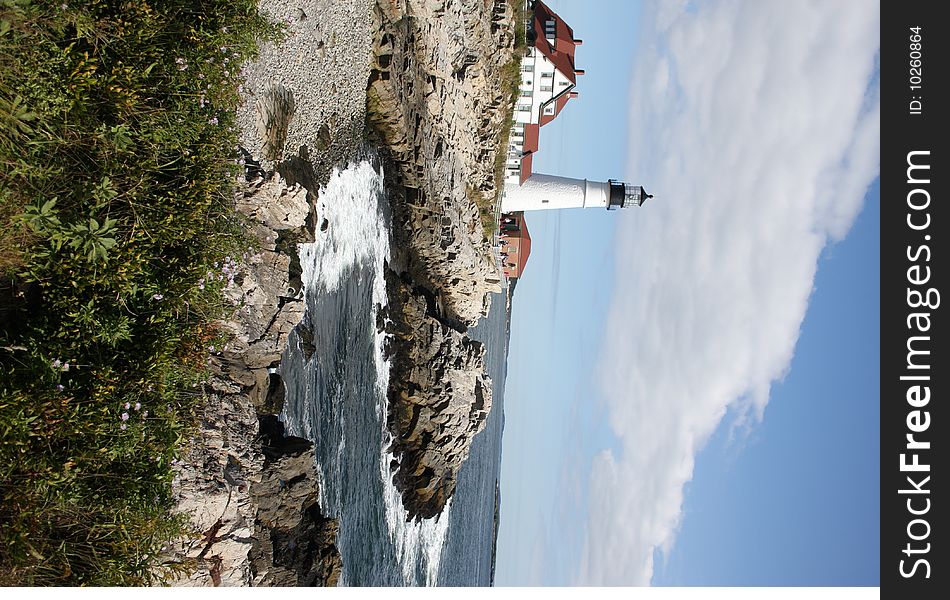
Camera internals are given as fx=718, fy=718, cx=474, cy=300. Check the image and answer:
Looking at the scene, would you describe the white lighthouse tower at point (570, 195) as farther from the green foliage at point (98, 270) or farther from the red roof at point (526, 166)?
the green foliage at point (98, 270)

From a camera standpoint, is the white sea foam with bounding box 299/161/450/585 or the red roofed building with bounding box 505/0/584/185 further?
the red roofed building with bounding box 505/0/584/185

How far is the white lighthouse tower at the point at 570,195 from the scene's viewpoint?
131 ft

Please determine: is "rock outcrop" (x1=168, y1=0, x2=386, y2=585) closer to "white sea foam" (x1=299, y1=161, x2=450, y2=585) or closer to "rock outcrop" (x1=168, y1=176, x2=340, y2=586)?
"rock outcrop" (x1=168, y1=176, x2=340, y2=586)

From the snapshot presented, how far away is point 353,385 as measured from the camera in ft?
61.4

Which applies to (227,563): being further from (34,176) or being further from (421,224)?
(421,224)

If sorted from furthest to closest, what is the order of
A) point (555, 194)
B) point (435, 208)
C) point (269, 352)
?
1. point (555, 194)
2. point (435, 208)
3. point (269, 352)

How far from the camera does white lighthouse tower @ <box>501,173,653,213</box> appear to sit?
39812 millimetres

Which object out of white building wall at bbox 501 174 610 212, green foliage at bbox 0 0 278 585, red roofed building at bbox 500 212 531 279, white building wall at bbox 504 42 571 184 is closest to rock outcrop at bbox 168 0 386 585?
green foliage at bbox 0 0 278 585

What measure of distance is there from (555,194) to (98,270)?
3334 centimetres

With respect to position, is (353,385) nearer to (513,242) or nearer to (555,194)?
(555,194)

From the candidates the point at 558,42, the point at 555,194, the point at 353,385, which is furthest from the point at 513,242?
the point at 353,385

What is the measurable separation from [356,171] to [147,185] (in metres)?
10.1

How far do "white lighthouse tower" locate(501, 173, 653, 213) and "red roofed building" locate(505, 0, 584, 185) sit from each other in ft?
4.76

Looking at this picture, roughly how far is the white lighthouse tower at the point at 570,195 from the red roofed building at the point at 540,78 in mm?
1452
